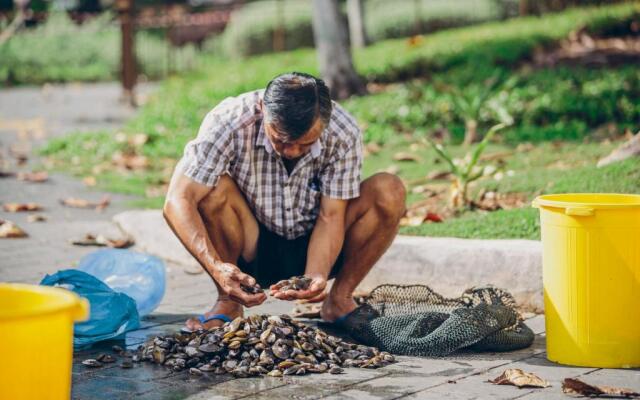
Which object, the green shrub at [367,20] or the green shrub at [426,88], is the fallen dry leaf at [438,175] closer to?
the green shrub at [426,88]

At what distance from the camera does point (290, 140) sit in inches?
176

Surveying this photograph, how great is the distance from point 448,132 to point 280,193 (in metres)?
5.20

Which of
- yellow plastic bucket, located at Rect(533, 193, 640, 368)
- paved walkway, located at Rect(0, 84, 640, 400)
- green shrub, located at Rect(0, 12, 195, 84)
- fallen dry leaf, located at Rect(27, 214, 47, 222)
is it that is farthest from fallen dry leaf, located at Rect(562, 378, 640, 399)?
green shrub, located at Rect(0, 12, 195, 84)

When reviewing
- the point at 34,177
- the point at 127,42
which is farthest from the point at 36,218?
the point at 127,42

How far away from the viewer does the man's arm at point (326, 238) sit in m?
4.79

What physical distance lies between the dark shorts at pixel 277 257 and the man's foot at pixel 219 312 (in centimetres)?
21

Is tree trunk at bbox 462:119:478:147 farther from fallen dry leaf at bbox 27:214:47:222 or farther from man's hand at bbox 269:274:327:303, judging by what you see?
man's hand at bbox 269:274:327:303

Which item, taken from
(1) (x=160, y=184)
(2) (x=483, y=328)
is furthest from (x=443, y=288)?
(1) (x=160, y=184)

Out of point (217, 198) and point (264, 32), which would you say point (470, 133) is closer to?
point (217, 198)

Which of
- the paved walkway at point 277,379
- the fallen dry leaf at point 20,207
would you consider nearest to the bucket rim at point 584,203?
the paved walkway at point 277,379

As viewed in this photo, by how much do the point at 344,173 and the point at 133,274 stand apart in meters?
1.27

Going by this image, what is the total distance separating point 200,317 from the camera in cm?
495

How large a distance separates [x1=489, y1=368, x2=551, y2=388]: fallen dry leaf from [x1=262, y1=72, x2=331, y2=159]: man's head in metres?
1.27

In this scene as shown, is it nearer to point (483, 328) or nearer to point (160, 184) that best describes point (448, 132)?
point (160, 184)
